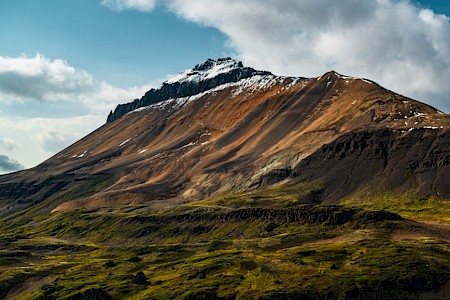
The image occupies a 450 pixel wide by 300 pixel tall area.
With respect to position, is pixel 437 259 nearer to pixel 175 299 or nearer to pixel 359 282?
pixel 359 282

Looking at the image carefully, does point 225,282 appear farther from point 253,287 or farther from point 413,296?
point 413,296

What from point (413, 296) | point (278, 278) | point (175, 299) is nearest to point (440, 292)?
point (413, 296)

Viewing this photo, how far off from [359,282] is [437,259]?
115ft

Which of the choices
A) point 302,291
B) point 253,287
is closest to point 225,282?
point 253,287

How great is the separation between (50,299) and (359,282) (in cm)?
10892

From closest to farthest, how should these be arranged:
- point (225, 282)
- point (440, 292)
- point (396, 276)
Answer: point (440, 292)
point (396, 276)
point (225, 282)

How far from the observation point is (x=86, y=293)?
642 ft

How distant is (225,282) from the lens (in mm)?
187375

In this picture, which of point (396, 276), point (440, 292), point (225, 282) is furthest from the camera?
point (225, 282)

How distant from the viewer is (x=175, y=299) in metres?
178

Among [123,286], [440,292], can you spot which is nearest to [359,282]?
[440,292]

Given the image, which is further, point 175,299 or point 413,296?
point 175,299

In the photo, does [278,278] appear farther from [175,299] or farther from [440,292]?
[440,292]

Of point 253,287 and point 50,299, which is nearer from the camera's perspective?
point 253,287
